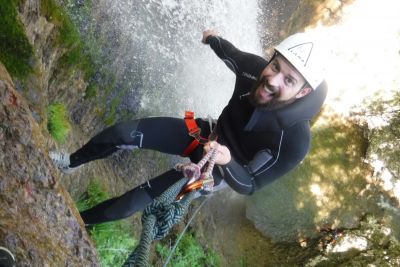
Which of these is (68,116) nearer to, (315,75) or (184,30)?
(315,75)

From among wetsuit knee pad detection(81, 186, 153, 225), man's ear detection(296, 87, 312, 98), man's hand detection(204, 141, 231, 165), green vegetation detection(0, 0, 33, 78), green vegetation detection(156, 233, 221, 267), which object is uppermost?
green vegetation detection(0, 0, 33, 78)

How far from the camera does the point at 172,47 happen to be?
6.14 metres

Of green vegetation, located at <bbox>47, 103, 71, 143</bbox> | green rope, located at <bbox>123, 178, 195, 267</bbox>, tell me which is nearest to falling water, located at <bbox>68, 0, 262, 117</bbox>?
green vegetation, located at <bbox>47, 103, 71, 143</bbox>

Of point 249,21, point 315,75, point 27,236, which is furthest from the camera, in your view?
point 249,21

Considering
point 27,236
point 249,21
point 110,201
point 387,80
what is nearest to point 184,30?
point 249,21

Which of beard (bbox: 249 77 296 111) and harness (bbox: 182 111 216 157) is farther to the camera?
harness (bbox: 182 111 216 157)

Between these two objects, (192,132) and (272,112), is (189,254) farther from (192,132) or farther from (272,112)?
(272,112)

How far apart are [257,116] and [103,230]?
2215mm

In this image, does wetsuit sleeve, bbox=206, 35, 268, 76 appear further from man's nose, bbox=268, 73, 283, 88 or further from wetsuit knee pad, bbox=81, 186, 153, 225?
wetsuit knee pad, bbox=81, 186, 153, 225

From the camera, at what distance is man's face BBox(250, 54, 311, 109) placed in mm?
2982

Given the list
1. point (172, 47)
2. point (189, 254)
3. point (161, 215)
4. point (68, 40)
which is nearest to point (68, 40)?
point (68, 40)

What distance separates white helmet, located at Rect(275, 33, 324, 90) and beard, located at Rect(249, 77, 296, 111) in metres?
0.22

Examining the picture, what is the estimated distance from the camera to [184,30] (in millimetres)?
6555

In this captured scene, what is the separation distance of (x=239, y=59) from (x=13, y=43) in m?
1.80
